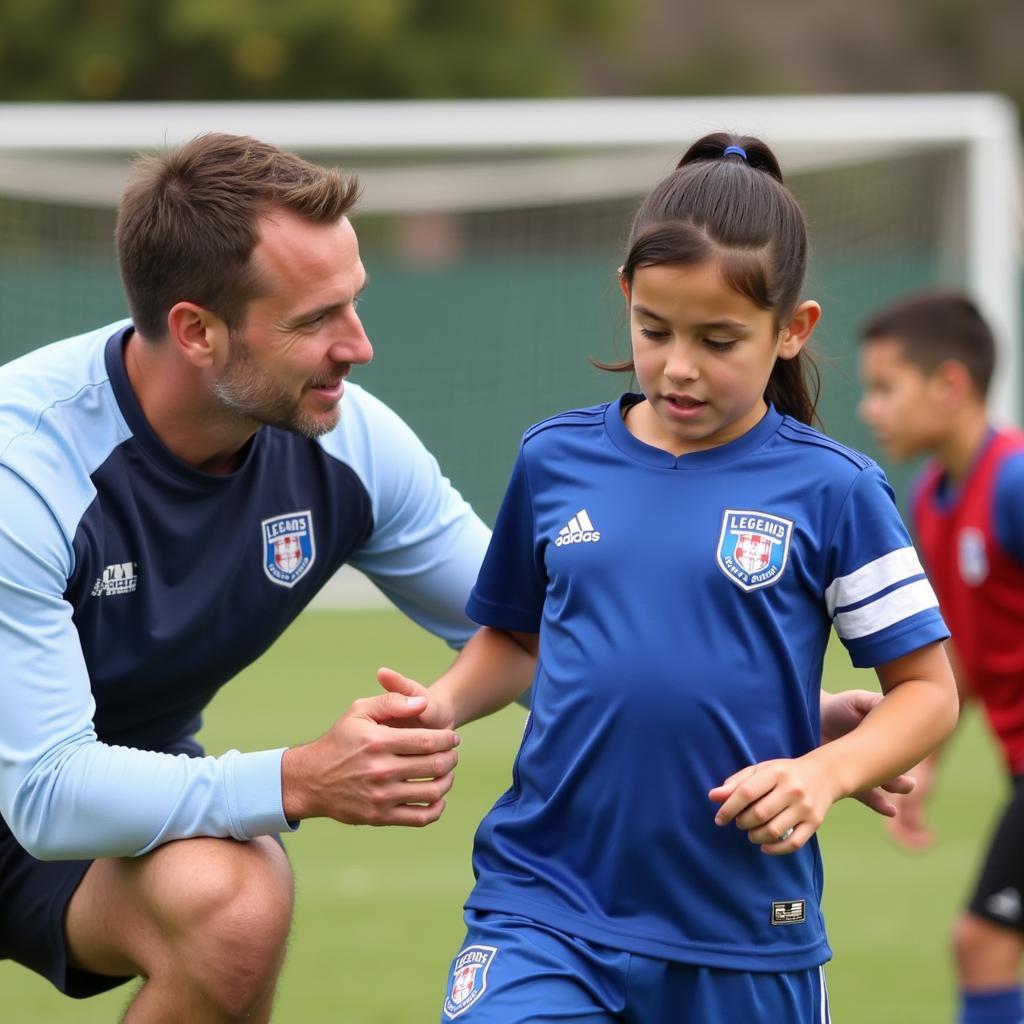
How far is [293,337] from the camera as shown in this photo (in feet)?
12.2

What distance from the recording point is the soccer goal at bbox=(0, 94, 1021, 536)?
12.7 metres

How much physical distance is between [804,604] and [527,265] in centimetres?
1175

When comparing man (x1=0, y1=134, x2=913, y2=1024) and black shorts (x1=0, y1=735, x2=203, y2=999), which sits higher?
man (x1=0, y1=134, x2=913, y2=1024)

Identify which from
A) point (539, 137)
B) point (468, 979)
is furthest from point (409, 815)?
point (539, 137)

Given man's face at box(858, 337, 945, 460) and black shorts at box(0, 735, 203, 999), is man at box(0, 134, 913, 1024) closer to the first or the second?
black shorts at box(0, 735, 203, 999)

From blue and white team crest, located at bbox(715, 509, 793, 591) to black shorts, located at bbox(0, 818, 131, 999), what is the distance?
1.53 m

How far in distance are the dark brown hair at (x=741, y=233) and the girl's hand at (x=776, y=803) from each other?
76 centimetres

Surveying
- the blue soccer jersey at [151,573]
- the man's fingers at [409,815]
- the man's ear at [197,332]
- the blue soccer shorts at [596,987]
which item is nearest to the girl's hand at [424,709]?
the man's fingers at [409,815]

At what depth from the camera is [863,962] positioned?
560 centimetres

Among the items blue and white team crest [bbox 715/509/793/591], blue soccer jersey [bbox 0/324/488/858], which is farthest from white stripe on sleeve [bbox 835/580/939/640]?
blue soccer jersey [bbox 0/324/488/858]

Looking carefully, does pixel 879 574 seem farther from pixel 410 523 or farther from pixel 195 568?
pixel 195 568

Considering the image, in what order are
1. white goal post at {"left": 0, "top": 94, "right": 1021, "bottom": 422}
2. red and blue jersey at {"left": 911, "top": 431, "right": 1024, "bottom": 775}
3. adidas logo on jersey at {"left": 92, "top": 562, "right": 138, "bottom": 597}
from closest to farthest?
adidas logo on jersey at {"left": 92, "top": 562, "right": 138, "bottom": 597} < red and blue jersey at {"left": 911, "top": 431, "right": 1024, "bottom": 775} < white goal post at {"left": 0, "top": 94, "right": 1021, "bottom": 422}

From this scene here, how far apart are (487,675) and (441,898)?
121 inches

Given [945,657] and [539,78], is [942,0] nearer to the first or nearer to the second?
[539,78]
